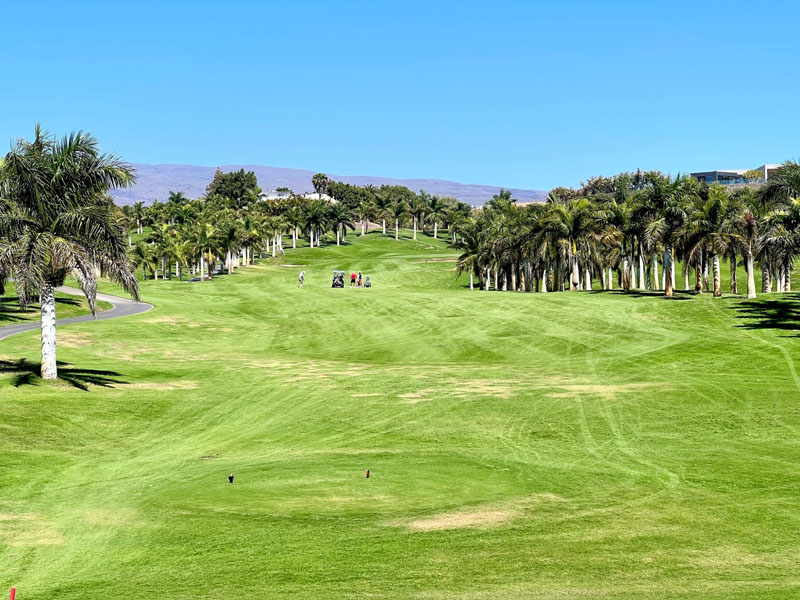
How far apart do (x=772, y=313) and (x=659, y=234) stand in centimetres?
1493

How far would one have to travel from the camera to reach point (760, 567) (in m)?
15.0

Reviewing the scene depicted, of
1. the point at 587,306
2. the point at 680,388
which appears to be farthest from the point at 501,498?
the point at 587,306

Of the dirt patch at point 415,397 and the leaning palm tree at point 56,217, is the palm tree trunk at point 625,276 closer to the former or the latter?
the dirt patch at point 415,397

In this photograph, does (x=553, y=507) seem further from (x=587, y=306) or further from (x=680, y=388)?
(x=587, y=306)

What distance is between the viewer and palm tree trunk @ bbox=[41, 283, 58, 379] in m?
32.6

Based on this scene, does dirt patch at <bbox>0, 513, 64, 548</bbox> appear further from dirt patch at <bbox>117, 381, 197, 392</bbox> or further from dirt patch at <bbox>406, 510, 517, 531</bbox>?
dirt patch at <bbox>117, 381, 197, 392</bbox>

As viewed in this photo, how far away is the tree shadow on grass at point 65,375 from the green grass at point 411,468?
0.42 meters

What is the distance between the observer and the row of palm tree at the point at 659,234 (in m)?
59.6

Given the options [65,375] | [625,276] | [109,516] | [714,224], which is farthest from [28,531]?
[625,276]

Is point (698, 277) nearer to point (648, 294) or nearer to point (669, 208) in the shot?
point (648, 294)

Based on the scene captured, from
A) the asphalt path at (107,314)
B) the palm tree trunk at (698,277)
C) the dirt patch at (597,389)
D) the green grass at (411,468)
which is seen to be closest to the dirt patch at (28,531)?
the green grass at (411,468)

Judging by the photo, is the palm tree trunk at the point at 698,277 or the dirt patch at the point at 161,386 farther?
the palm tree trunk at the point at 698,277

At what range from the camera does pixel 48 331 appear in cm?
3362

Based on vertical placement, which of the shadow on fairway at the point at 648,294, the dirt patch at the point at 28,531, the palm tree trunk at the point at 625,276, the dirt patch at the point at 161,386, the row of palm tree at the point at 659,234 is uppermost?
the row of palm tree at the point at 659,234
